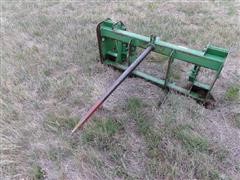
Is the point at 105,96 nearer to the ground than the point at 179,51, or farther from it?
nearer to the ground

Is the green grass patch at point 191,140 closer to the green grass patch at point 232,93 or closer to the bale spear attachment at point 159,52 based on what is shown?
the bale spear attachment at point 159,52

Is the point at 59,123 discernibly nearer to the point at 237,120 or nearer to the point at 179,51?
the point at 179,51

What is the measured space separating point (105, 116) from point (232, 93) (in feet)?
5.02

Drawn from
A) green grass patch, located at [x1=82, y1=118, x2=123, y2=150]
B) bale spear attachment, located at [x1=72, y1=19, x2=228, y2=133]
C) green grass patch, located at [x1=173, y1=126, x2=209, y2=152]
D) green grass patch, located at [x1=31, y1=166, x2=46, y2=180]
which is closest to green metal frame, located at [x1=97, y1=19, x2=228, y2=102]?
bale spear attachment, located at [x1=72, y1=19, x2=228, y2=133]

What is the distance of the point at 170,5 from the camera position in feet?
16.9

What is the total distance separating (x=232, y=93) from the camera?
272 centimetres

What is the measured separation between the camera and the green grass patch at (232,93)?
2.66 metres

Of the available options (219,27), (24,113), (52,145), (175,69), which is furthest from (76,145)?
(219,27)

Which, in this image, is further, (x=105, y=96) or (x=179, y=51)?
(x=179, y=51)

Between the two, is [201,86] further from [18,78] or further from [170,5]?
[170,5]

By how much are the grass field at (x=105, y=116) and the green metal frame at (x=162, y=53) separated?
0.45 ft

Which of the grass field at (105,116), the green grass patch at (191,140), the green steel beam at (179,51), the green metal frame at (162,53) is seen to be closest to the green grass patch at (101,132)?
the grass field at (105,116)

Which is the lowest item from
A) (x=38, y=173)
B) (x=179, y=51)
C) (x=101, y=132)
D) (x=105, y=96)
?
(x=38, y=173)

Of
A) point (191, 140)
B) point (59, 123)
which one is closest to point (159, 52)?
point (191, 140)
